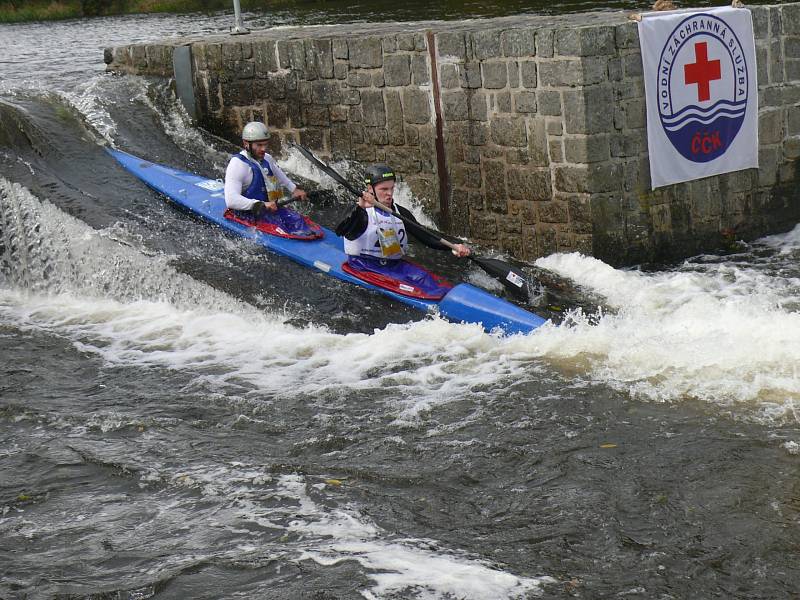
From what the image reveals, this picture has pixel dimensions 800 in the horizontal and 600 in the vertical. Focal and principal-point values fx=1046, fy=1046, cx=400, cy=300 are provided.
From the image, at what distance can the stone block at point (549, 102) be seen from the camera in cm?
855

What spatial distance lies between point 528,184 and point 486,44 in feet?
4.07

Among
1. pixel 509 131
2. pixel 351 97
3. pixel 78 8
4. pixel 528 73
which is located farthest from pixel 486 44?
pixel 78 8

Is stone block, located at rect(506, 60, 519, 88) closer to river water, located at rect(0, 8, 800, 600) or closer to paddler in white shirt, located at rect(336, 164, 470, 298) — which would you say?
river water, located at rect(0, 8, 800, 600)

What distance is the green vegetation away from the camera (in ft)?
88.4

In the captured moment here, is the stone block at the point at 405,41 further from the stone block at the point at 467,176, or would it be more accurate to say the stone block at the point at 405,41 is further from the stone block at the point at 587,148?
the stone block at the point at 587,148

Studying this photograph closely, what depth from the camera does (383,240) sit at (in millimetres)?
7898

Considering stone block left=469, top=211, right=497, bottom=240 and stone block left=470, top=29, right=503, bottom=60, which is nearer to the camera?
stone block left=470, top=29, right=503, bottom=60

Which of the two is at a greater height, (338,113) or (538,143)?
(338,113)

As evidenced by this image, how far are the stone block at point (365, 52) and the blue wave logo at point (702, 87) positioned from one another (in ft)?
8.69

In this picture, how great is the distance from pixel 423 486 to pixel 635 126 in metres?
4.67

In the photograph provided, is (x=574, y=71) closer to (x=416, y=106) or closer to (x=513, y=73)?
(x=513, y=73)

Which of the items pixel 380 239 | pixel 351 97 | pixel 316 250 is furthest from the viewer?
pixel 351 97

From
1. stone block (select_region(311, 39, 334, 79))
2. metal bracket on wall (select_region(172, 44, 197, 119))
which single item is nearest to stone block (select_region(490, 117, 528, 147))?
stone block (select_region(311, 39, 334, 79))

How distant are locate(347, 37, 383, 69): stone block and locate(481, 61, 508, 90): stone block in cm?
127
